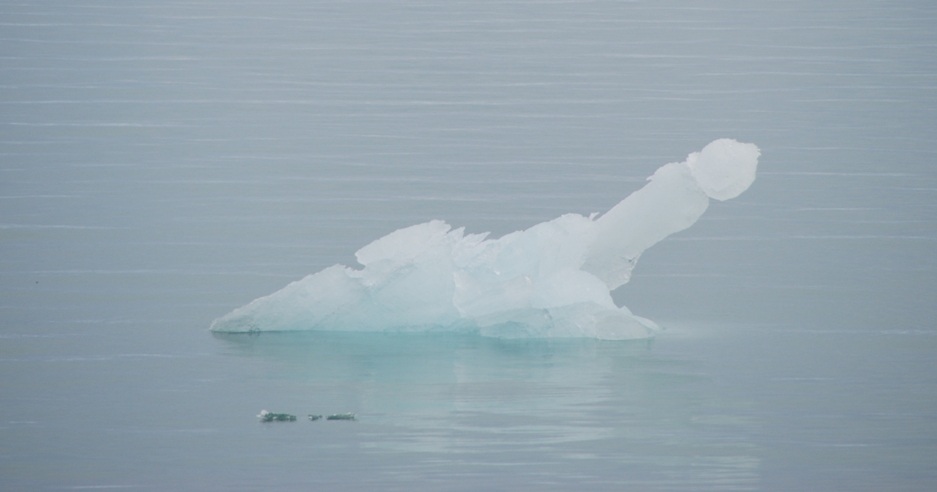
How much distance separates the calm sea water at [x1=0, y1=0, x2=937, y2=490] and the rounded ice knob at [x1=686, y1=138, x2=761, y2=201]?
4.26 feet

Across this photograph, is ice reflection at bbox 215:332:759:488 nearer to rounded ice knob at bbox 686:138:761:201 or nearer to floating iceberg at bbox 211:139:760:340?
floating iceberg at bbox 211:139:760:340

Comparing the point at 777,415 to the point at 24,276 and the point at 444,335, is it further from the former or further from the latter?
the point at 24,276

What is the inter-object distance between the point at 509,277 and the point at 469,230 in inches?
221

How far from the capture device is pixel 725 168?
1386 centimetres

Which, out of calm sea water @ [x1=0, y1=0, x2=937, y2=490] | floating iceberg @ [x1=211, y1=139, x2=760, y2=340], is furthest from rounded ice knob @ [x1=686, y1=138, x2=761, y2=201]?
calm sea water @ [x1=0, y1=0, x2=937, y2=490]

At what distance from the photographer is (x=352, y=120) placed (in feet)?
98.3

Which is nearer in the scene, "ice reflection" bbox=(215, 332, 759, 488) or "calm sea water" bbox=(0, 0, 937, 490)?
"ice reflection" bbox=(215, 332, 759, 488)

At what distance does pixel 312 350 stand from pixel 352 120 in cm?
1663

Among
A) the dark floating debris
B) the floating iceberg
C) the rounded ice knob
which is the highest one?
the rounded ice knob

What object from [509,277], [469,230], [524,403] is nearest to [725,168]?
[509,277]

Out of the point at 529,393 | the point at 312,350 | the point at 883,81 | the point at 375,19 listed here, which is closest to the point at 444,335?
the point at 312,350

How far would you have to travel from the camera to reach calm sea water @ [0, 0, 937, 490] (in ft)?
35.9

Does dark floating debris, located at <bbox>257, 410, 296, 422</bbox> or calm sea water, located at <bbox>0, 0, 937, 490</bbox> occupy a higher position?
calm sea water, located at <bbox>0, 0, 937, 490</bbox>

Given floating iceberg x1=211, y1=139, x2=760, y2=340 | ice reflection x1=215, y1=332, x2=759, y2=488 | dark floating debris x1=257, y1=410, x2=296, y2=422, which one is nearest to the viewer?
ice reflection x1=215, y1=332, x2=759, y2=488
